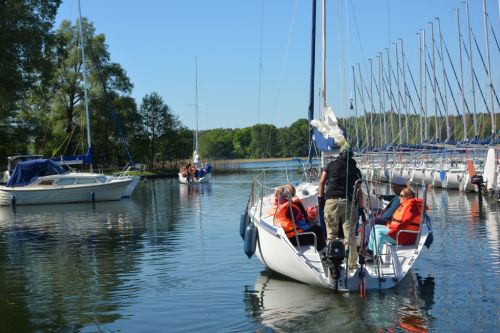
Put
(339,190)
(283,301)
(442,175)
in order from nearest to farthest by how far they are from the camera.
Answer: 1. (283,301)
2. (339,190)
3. (442,175)

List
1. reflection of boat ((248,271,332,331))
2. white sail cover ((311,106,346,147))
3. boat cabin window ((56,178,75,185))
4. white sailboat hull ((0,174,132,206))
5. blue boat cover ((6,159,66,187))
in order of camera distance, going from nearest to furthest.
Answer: reflection of boat ((248,271,332,331))
white sail cover ((311,106,346,147))
white sailboat hull ((0,174,132,206))
blue boat cover ((6,159,66,187))
boat cabin window ((56,178,75,185))

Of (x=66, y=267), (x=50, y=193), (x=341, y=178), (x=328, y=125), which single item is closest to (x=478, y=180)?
(x=328, y=125)

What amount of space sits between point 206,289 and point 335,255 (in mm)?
3112

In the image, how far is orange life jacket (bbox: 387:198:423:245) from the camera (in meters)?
12.6

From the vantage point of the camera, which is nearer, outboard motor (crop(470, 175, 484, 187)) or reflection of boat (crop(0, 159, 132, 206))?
outboard motor (crop(470, 175, 484, 187))

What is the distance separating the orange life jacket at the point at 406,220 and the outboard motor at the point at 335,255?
1.72m

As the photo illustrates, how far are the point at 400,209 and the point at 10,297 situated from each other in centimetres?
759

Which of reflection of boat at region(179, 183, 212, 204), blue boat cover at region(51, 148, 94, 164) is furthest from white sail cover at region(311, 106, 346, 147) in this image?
blue boat cover at region(51, 148, 94, 164)

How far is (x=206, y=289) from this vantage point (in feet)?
42.8

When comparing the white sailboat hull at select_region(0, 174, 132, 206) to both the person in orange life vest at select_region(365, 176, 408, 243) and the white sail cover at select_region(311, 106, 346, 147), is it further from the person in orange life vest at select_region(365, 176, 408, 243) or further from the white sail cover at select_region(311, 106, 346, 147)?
the person in orange life vest at select_region(365, 176, 408, 243)

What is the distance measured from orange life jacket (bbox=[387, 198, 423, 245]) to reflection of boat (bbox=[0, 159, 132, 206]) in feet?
91.8

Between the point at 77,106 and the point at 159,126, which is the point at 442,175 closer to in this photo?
the point at 77,106

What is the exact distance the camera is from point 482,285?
1223cm

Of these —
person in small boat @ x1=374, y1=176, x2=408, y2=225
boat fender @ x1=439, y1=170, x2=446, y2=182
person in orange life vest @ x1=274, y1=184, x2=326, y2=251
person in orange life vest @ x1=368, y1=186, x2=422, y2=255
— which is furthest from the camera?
boat fender @ x1=439, y1=170, x2=446, y2=182
